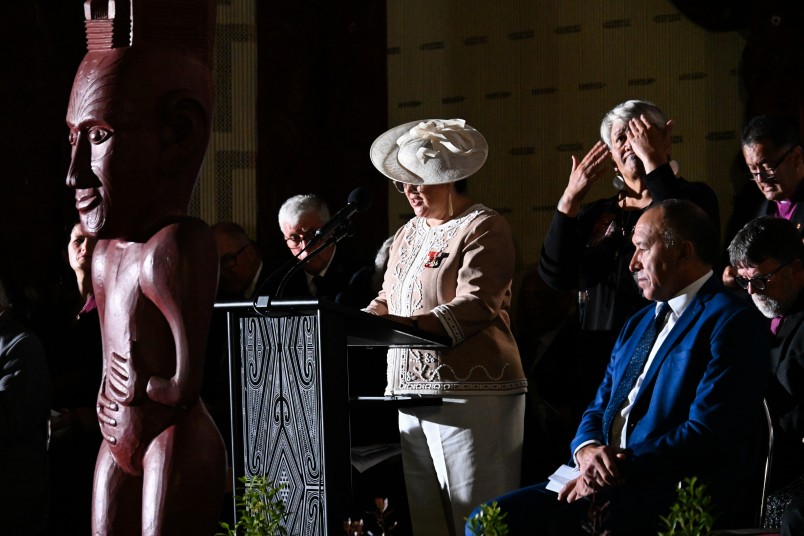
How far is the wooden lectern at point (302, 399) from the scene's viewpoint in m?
3.37

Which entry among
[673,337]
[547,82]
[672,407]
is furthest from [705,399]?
[547,82]

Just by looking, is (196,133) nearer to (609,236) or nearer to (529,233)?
(609,236)

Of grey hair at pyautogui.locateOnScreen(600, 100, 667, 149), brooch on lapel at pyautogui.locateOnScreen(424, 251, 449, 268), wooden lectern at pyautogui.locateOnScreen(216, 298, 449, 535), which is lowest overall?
wooden lectern at pyautogui.locateOnScreen(216, 298, 449, 535)

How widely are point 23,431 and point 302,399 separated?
1.66 meters

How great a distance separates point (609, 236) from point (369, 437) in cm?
143

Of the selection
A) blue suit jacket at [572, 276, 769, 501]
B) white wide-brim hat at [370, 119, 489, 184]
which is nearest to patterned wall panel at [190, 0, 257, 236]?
white wide-brim hat at [370, 119, 489, 184]

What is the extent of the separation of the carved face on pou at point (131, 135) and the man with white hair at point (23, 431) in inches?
78.9

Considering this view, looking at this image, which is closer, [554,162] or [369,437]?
[369,437]

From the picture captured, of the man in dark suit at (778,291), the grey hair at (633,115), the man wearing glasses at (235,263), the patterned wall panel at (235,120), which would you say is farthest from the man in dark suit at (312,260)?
the man in dark suit at (778,291)

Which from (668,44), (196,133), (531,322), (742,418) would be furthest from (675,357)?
(668,44)

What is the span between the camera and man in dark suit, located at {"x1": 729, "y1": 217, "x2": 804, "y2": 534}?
3709 millimetres

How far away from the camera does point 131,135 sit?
281 cm

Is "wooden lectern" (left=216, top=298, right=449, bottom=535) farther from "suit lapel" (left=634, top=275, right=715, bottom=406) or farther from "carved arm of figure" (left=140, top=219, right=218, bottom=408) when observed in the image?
"suit lapel" (left=634, top=275, right=715, bottom=406)

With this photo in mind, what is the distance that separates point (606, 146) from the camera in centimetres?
423
